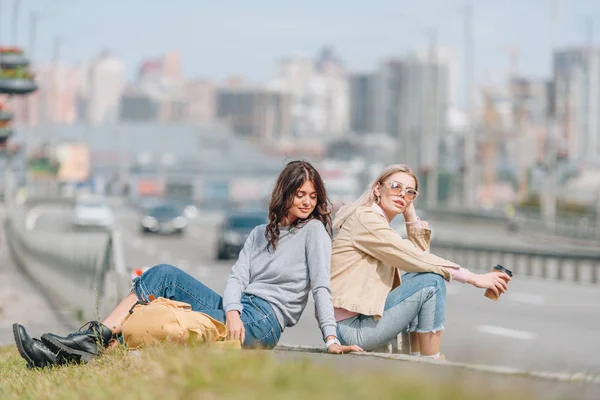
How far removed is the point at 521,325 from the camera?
19062mm

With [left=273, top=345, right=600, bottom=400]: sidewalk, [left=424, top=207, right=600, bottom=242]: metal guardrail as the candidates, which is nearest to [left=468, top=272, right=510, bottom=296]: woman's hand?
[left=273, top=345, right=600, bottom=400]: sidewalk

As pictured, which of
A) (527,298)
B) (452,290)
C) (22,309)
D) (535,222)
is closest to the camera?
(22,309)

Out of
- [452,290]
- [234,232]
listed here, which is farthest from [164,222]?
[452,290]

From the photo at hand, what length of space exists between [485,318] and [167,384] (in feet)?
48.9

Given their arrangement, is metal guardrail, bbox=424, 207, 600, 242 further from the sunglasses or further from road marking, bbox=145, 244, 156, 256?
the sunglasses

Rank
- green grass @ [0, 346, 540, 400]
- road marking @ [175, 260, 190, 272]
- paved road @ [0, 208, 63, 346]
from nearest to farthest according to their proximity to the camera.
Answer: green grass @ [0, 346, 540, 400]
paved road @ [0, 208, 63, 346]
road marking @ [175, 260, 190, 272]

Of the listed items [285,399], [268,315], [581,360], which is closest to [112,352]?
[268,315]

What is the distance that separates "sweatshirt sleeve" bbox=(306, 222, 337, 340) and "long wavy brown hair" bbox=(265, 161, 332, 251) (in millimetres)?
113

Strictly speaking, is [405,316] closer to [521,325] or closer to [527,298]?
[521,325]

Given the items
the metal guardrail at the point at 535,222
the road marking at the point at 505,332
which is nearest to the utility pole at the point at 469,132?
the metal guardrail at the point at 535,222

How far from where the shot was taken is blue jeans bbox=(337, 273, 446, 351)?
8242mm

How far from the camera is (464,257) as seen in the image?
39375 millimetres

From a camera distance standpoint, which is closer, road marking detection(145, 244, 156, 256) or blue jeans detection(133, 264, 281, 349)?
blue jeans detection(133, 264, 281, 349)

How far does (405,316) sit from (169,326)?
133 centimetres
